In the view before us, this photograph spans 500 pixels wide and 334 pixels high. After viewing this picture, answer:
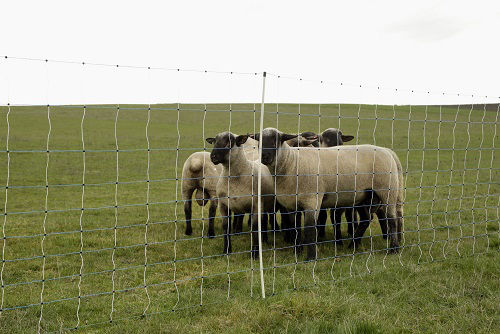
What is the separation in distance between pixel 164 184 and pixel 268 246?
10.8 meters

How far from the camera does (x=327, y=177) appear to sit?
7246mm

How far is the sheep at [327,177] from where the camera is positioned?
674 centimetres

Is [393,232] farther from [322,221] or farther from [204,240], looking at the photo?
[204,240]

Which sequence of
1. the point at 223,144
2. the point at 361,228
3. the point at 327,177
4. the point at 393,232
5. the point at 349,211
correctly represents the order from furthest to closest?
the point at 349,211 → the point at 361,228 → the point at 393,232 → the point at 327,177 → the point at 223,144

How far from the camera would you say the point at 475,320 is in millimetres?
4539

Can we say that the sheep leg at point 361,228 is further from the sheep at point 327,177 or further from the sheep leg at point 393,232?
the sheep leg at point 393,232

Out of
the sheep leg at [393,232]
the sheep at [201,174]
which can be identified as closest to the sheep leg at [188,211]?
the sheep at [201,174]

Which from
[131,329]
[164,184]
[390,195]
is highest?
[390,195]

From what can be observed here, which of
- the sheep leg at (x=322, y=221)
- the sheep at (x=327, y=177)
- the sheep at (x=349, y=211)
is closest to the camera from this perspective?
the sheep at (x=327, y=177)

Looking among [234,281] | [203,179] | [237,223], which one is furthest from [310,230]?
[203,179]

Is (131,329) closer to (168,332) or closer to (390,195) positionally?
(168,332)

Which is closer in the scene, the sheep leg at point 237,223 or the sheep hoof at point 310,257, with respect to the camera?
the sheep hoof at point 310,257

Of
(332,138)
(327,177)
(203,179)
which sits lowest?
(203,179)

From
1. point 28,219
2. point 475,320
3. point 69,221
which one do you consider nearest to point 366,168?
point 475,320
